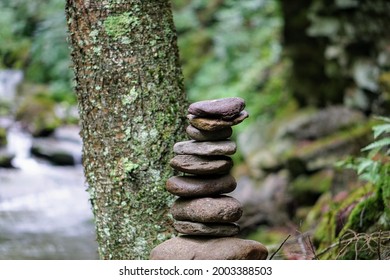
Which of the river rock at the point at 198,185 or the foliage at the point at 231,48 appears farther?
the foliage at the point at 231,48

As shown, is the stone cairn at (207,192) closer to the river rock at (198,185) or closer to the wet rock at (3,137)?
the river rock at (198,185)

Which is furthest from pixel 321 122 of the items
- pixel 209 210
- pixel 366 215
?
pixel 209 210

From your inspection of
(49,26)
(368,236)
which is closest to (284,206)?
(368,236)

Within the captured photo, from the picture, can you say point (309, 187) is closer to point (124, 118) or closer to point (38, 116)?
point (124, 118)

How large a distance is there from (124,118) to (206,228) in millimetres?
826

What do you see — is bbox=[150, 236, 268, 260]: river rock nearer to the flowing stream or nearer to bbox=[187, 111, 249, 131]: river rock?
bbox=[187, 111, 249, 131]: river rock

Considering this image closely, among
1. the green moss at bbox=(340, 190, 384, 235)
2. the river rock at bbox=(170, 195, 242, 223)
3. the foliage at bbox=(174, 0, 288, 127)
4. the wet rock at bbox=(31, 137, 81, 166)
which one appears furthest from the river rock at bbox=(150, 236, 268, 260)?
the wet rock at bbox=(31, 137, 81, 166)

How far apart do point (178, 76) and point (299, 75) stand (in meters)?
6.47

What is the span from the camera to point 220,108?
9.72 feet

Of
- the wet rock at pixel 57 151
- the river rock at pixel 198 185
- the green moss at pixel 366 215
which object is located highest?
the river rock at pixel 198 185

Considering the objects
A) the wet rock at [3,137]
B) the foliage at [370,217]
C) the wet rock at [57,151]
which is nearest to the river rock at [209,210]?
the foliage at [370,217]

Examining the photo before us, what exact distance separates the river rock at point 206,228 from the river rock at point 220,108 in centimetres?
60

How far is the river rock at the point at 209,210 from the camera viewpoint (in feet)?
9.83
